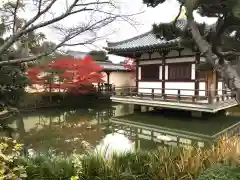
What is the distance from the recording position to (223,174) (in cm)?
260

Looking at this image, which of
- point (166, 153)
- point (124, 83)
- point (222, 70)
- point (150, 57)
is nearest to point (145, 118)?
point (150, 57)

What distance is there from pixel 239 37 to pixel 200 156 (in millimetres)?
2090

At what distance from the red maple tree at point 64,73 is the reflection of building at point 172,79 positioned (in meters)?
2.08

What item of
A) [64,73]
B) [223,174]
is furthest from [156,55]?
[223,174]

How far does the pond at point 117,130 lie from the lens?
7.66 metres

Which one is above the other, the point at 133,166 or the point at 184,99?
the point at 184,99

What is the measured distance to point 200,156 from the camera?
365cm

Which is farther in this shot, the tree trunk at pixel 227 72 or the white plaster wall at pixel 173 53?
the white plaster wall at pixel 173 53

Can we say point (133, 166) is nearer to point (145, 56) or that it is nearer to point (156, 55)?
point (156, 55)

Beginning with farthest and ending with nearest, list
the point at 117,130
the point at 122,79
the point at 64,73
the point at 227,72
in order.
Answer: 1. the point at 122,79
2. the point at 64,73
3. the point at 117,130
4. the point at 227,72

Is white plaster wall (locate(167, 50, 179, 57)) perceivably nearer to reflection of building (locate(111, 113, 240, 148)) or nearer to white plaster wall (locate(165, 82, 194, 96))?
white plaster wall (locate(165, 82, 194, 96))

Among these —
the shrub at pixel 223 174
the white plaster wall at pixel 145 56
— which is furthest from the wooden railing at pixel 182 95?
the shrub at pixel 223 174

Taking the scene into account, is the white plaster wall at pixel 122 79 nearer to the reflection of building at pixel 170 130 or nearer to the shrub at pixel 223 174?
the reflection of building at pixel 170 130

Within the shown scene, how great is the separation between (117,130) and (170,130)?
7.25ft
